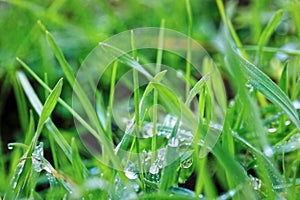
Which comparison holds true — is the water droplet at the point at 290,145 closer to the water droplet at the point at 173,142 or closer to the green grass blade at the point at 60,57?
the water droplet at the point at 173,142

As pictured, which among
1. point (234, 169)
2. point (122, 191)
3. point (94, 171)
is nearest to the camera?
point (234, 169)

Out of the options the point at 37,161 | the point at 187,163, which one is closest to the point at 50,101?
the point at 37,161

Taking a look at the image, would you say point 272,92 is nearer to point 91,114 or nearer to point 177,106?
point 177,106

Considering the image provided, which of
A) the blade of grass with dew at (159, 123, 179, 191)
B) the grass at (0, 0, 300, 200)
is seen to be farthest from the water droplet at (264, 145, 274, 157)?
the blade of grass with dew at (159, 123, 179, 191)

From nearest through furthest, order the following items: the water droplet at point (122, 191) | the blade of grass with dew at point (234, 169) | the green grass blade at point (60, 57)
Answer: the blade of grass with dew at point (234, 169), the water droplet at point (122, 191), the green grass blade at point (60, 57)

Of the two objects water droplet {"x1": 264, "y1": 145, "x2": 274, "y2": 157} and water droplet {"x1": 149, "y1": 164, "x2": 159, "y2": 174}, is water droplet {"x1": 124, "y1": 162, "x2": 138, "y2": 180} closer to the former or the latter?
water droplet {"x1": 149, "y1": 164, "x2": 159, "y2": 174}

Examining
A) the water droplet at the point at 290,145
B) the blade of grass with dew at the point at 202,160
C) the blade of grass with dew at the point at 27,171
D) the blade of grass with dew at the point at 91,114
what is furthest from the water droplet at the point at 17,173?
the water droplet at the point at 290,145

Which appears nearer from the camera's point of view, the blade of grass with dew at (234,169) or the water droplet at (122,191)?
the blade of grass with dew at (234,169)

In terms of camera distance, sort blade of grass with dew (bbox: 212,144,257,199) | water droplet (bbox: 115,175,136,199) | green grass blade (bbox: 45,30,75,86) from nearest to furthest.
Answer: blade of grass with dew (bbox: 212,144,257,199) → water droplet (bbox: 115,175,136,199) → green grass blade (bbox: 45,30,75,86)
